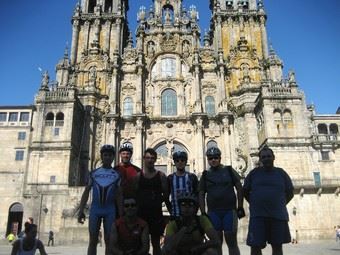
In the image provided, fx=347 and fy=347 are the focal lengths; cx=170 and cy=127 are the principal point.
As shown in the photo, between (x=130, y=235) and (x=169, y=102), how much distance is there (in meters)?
34.8

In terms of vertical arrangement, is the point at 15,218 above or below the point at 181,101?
below

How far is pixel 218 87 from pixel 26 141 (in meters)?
21.6

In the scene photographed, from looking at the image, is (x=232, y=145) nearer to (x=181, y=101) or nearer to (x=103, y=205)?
(x=181, y=101)

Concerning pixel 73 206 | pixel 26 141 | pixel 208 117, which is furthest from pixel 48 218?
pixel 208 117

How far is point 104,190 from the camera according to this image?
722cm

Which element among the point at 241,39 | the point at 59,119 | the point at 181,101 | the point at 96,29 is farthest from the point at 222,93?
the point at 59,119

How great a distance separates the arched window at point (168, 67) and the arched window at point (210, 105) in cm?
523

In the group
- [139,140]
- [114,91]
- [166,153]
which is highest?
[114,91]

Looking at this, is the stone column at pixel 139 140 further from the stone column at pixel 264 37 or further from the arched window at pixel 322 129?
the arched window at pixel 322 129

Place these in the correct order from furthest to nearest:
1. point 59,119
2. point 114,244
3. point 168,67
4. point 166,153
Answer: point 168,67 → point 166,153 → point 59,119 → point 114,244

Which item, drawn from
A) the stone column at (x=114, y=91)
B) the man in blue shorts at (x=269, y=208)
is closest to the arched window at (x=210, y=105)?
the stone column at (x=114, y=91)

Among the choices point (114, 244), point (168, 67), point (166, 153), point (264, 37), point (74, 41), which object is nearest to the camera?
point (114, 244)

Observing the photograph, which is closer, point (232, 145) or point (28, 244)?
point (28, 244)

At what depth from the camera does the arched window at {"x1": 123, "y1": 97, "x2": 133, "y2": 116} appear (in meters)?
39.8
